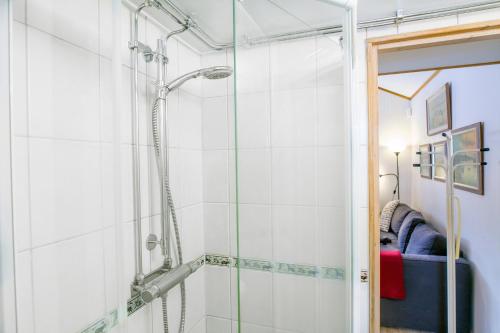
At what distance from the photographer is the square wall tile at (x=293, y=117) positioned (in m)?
0.74

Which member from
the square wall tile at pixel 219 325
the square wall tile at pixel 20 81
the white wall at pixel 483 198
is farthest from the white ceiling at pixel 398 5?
the square wall tile at pixel 219 325

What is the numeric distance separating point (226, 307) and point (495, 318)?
1901 mm

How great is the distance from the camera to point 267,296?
741 millimetres

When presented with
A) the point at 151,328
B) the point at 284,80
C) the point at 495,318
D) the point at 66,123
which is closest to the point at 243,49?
the point at 284,80

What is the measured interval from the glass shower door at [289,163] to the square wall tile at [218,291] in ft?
2.08

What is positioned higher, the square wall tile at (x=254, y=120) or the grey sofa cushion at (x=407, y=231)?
the square wall tile at (x=254, y=120)

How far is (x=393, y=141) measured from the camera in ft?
14.5

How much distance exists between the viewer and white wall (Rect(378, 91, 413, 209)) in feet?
14.4

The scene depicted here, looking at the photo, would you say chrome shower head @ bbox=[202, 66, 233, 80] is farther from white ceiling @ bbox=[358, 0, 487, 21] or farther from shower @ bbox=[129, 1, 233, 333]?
white ceiling @ bbox=[358, 0, 487, 21]

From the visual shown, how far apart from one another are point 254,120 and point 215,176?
29.4 inches

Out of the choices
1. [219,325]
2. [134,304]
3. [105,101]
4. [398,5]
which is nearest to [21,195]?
[105,101]

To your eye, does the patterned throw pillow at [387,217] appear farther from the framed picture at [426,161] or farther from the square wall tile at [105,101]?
the square wall tile at [105,101]

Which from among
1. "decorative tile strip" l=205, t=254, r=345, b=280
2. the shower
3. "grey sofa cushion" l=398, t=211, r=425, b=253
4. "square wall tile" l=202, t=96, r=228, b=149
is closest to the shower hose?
the shower

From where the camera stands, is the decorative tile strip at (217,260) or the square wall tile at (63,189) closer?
the square wall tile at (63,189)
